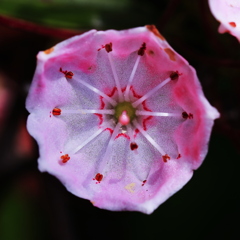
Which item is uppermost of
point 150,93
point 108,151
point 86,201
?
point 150,93

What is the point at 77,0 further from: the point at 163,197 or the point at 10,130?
the point at 163,197

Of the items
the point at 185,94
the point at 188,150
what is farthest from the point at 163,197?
the point at 185,94

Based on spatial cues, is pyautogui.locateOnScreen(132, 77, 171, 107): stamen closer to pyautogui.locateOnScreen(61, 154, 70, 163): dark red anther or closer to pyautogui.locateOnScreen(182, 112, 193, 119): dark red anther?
pyautogui.locateOnScreen(182, 112, 193, 119): dark red anther

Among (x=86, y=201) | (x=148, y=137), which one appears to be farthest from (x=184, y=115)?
(x=86, y=201)

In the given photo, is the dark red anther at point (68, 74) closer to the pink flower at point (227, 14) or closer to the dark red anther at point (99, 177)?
the dark red anther at point (99, 177)

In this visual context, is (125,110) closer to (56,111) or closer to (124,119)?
(124,119)

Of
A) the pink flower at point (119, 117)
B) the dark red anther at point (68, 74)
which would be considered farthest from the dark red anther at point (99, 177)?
the dark red anther at point (68, 74)

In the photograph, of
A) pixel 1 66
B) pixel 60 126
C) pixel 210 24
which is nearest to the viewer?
pixel 60 126
